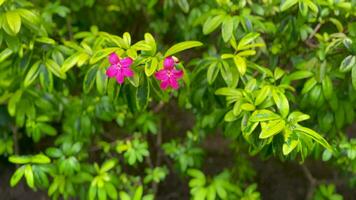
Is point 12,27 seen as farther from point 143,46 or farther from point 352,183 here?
point 352,183

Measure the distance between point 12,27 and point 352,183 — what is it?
1761 mm

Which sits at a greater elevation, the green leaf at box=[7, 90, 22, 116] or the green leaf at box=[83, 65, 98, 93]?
the green leaf at box=[83, 65, 98, 93]

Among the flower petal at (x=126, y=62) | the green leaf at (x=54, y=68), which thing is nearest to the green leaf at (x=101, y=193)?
the green leaf at (x=54, y=68)

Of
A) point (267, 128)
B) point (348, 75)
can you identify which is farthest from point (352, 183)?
point (267, 128)

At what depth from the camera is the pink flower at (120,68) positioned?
157 cm

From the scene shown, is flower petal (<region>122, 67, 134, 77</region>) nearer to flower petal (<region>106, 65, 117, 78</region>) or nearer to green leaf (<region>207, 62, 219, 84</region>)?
flower petal (<region>106, 65, 117, 78</region>)

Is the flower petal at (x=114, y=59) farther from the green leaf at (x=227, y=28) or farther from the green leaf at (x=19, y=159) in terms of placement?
the green leaf at (x=19, y=159)

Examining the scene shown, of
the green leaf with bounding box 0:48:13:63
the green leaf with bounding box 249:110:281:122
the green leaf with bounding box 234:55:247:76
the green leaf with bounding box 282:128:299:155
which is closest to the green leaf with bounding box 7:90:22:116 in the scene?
the green leaf with bounding box 0:48:13:63

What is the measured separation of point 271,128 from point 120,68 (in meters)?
0.48

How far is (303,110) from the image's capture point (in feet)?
6.97

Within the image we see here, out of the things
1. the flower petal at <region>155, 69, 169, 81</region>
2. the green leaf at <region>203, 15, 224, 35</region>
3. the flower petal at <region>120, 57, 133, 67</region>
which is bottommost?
the green leaf at <region>203, 15, 224, 35</region>

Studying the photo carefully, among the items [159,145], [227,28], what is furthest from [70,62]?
[159,145]

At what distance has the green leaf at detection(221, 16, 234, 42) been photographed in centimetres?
186

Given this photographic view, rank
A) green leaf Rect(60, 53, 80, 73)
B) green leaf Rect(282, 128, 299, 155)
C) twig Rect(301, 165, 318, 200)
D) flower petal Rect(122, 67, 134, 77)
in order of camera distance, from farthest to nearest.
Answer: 1. twig Rect(301, 165, 318, 200)
2. green leaf Rect(60, 53, 80, 73)
3. flower petal Rect(122, 67, 134, 77)
4. green leaf Rect(282, 128, 299, 155)
